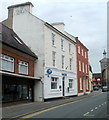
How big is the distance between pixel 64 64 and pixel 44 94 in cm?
767

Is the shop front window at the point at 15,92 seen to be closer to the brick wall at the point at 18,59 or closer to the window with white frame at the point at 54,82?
the brick wall at the point at 18,59

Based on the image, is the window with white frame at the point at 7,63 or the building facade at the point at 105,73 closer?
the window with white frame at the point at 7,63

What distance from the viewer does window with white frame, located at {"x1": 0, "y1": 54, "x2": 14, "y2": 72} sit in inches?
685

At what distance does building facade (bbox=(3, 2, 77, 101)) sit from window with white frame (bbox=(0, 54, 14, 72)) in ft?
15.7

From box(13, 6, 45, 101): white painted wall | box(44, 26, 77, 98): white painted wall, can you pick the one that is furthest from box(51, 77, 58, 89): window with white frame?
box(13, 6, 45, 101): white painted wall

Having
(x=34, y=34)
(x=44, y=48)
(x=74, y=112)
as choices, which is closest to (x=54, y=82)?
(x=44, y=48)

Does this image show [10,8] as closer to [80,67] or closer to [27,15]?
[27,15]

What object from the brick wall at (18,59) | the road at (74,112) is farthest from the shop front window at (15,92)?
the road at (74,112)

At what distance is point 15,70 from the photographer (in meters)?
19.2

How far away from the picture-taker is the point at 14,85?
61.5 ft

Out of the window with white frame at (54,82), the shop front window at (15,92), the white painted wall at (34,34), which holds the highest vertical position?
the white painted wall at (34,34)

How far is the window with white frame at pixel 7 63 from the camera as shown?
17.4 meters

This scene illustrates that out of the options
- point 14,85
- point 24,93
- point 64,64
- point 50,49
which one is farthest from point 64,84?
point 14,85

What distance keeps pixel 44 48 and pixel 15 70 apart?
17.5ft
